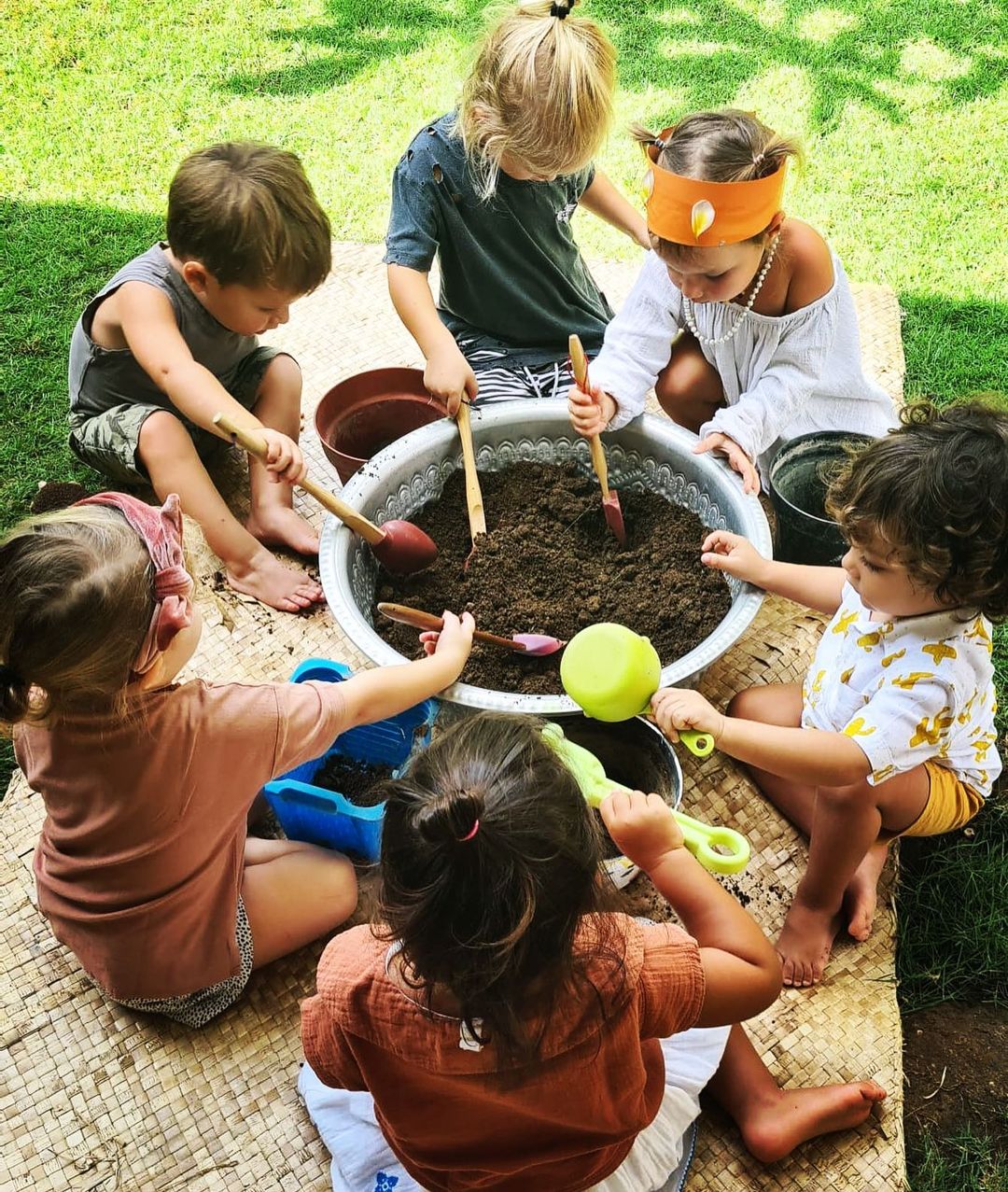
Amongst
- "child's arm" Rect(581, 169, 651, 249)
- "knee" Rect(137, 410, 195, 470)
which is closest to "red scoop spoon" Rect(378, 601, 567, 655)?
"knee" Rect(137, 410, 195, 470)

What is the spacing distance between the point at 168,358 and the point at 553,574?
80cm

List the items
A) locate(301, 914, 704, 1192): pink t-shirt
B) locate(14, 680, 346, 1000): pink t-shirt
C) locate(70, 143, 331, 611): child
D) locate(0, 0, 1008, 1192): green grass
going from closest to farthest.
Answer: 1. locate(301, 914, 704, 1192): pink t-shirt
2. locate(14, 680, 346, 1000): pink t-shirt
3. locate(70, 143, 331, 611): child
4. locate(0, 0, 1008, 1192): green grass

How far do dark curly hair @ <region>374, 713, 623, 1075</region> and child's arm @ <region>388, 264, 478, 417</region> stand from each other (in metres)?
0.98

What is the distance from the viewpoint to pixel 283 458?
165 cm

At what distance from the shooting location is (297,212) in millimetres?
1776

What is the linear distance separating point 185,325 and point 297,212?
0.33 meters

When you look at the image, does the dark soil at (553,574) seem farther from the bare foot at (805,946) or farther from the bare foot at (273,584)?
the bare foot at (805,946)

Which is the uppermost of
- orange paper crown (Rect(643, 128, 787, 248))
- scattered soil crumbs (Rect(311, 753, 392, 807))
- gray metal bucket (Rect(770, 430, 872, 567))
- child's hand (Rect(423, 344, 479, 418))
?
orange paper crown (Rect(643, 128, 787, 248))

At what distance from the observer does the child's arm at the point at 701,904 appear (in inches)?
43.2

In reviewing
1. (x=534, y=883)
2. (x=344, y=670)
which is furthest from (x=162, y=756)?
(x=534, y=883)

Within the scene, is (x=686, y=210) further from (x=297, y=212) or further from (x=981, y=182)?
(x=981, y=182)

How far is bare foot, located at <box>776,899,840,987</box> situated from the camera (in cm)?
146

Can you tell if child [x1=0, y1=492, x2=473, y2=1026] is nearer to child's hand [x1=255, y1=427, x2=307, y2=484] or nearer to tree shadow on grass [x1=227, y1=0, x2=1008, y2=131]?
child's hand [x1=255, y1=427, x2=307, y2=484]

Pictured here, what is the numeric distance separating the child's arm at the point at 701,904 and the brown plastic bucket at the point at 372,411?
41.8 inches
